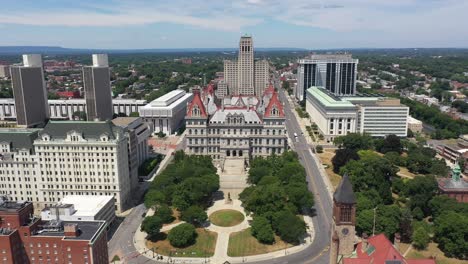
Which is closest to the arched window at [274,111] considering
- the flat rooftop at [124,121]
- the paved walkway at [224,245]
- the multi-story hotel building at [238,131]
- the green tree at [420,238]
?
the multi-story hotel building at [238,131]

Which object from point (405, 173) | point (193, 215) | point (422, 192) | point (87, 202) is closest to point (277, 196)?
point (193, 215)

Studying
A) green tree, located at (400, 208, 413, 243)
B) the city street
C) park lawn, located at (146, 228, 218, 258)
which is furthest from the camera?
green tree, located at (400, 208, 413, 243)

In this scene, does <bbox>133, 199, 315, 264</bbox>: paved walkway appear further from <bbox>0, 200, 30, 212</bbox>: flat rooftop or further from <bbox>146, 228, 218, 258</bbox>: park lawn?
<bbox>0, 200, 30, 212</bbox>: flat rooftop

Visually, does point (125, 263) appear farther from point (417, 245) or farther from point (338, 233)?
point (417, 245)

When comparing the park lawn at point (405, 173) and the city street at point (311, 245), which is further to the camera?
the park lawn at point (405, 173)

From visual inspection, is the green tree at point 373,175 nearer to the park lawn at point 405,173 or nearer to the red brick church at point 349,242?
the park lawn at point 405,173

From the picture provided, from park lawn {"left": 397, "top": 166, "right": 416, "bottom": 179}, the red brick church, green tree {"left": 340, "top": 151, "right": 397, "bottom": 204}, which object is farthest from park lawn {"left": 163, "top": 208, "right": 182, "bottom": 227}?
park lawn {"left": 397, "top": 166, "right": 416, "bottom": 179}
